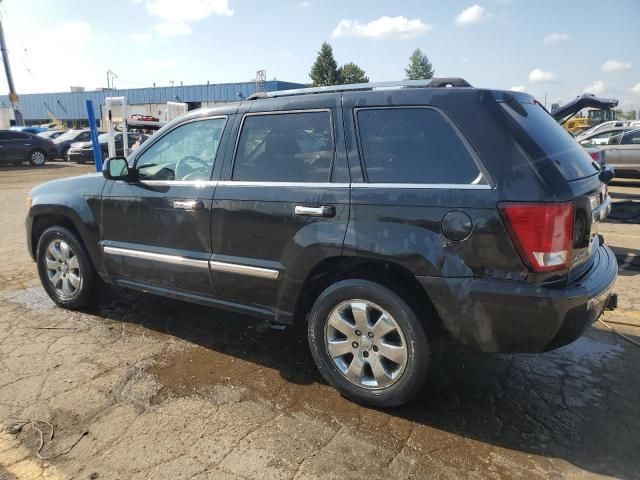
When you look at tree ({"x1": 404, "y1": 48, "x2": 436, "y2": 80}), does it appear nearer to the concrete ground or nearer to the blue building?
the blue building

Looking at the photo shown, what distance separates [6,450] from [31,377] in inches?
34.7

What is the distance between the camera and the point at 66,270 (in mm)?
4797

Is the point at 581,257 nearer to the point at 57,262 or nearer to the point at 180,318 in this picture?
the point at 180,318

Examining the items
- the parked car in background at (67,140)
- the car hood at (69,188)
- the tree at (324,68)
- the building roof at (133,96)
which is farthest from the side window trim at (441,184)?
the tree at (324,68)

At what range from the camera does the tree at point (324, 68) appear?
68981mm

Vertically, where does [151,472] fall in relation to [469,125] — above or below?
below

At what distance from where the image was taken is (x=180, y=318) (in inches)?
185

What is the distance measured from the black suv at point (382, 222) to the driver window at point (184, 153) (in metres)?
0.02

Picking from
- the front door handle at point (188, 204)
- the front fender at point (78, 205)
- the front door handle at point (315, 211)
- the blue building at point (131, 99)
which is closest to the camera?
the front door handle at point (315, 211)

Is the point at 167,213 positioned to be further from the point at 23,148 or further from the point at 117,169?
the point at 23,148

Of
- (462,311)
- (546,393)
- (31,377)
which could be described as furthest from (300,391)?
(31,377)

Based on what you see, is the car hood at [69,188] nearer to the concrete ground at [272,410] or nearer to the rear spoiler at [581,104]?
the concrete ground at [272,410]

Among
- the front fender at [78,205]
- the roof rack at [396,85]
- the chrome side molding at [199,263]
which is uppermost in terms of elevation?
the roof rack at [396,85]

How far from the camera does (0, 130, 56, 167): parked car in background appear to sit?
875 inches
